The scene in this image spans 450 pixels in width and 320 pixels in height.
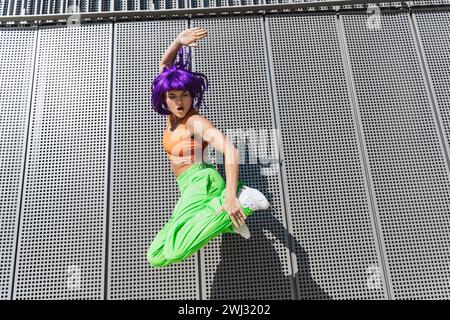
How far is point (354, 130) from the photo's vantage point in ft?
17.3

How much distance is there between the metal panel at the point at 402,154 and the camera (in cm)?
472

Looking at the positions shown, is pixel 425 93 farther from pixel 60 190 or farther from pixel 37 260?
pixel 37 260

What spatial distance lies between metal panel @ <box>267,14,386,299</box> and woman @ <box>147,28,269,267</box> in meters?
0.98

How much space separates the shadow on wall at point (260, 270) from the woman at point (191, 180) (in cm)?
58

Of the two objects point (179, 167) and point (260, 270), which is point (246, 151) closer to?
point (179, 167)

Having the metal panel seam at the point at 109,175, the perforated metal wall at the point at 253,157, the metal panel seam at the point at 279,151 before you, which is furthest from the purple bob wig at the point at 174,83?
the metal panel seam at the point at 279,151

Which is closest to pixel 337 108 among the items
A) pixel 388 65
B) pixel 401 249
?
pixel 388 65

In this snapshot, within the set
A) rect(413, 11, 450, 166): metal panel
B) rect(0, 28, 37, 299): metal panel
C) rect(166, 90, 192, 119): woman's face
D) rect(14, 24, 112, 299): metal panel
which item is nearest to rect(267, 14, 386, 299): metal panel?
rect(413, 11, 450, 166): metal panel

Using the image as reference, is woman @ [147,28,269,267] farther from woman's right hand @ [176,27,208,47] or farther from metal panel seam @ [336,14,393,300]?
metal panel seam @ [336,14,393,300]

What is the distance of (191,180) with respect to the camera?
443cm

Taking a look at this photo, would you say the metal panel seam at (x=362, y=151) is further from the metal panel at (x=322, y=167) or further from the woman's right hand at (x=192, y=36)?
the woman's right hand at (x=192, y=36)

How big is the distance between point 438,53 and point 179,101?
11.4 feet

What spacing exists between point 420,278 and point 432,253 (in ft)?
1.02
